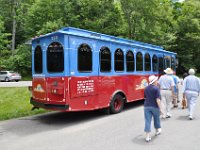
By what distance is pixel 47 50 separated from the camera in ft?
32.7

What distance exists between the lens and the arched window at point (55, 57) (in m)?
9.42

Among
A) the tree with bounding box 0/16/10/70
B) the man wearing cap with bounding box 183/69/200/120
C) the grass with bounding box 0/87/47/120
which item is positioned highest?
the tree with bounding box 0/16/10/70

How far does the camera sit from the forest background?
110 feet

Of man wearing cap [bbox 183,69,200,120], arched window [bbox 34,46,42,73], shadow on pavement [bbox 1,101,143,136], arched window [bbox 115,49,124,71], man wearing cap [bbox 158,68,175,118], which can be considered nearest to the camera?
shadow on pavement [bbox 1,101,143,136]

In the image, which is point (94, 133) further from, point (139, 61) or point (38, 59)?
point (139, 61)

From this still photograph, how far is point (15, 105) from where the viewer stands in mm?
13367

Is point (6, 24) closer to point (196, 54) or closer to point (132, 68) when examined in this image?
point (196, 54)

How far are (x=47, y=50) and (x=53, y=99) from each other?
1.70 m

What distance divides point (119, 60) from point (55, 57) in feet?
10.2

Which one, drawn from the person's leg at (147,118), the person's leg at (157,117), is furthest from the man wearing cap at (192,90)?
the person's leg at (147,118)

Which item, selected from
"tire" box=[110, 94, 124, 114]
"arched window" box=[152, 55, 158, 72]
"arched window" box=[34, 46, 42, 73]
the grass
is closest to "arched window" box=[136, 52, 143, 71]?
"arched window" box=[152, 55, 158, 72]

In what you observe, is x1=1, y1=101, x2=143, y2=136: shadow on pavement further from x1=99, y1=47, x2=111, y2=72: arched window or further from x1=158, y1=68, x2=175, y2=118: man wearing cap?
x1=158, y1=68, x2=175, y2=118: man wearing cap

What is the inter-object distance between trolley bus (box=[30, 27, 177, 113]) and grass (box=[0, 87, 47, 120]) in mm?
1181

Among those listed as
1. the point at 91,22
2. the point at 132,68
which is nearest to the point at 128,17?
the point at 91,22
